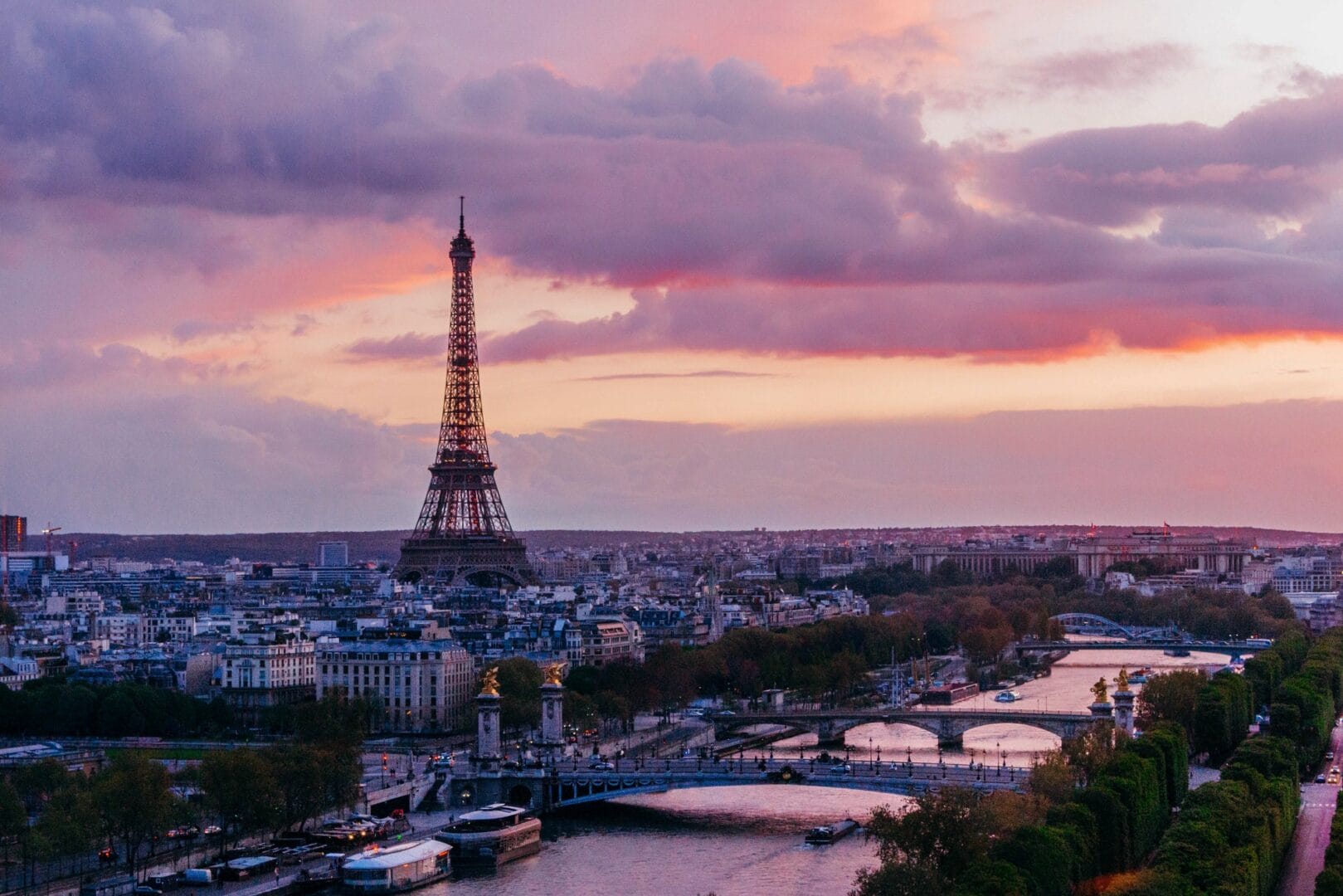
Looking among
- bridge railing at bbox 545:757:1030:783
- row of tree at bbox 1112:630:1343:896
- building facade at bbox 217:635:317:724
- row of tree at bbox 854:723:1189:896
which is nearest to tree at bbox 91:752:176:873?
bridge railing at bbox 545:757:1030:783

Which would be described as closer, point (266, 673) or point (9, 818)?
point (9, 818)

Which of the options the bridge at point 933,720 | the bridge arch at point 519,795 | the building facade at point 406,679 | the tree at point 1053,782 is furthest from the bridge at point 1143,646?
the tree at point 1053,782

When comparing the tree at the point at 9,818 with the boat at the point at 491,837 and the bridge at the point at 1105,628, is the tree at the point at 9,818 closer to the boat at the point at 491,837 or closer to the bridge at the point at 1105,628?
the boat at the point at 491,837

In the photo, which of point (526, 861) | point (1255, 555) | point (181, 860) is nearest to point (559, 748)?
point (526, 861)

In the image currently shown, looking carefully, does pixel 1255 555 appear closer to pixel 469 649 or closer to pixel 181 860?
pixel 469 649

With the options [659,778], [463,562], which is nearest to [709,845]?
[659,778]

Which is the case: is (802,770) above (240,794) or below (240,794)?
below

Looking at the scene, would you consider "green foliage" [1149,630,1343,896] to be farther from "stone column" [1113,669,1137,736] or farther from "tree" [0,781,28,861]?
"tree" [0,781,28,861]

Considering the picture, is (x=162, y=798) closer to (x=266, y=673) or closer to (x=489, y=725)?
(x=489, y=725)
